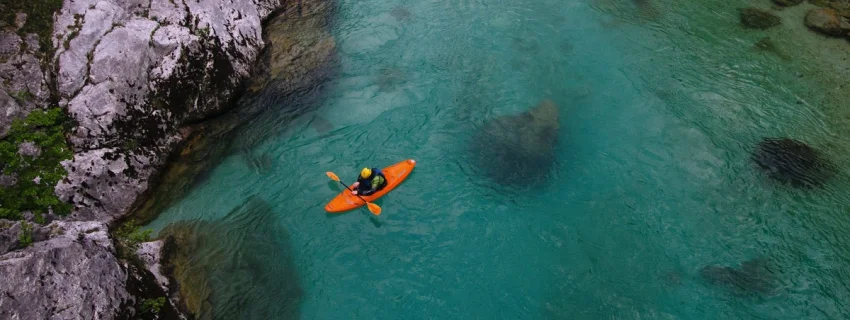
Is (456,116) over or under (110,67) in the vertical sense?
under

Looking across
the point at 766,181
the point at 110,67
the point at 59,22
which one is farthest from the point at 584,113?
the point at 59,22

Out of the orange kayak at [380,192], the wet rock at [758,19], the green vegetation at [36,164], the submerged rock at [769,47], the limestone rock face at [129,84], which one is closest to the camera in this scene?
the green vegetation at [36,164]

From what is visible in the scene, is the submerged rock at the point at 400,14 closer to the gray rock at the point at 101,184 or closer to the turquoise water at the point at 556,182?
the turquoise water at the point at 556,182

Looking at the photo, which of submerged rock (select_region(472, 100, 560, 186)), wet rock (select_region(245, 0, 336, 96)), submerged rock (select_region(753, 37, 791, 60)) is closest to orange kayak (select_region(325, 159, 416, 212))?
submerged rock (select_region(472, 100, 560, 186))

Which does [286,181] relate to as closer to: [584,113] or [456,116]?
[456,116]

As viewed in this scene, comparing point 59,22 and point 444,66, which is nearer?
point 59,22

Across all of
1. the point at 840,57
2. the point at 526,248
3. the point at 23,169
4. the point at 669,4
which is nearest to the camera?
the point at 23,169

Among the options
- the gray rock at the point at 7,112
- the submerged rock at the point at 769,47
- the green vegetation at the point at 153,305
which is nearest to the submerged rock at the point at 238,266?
the green vegetation at the point at 153,305
